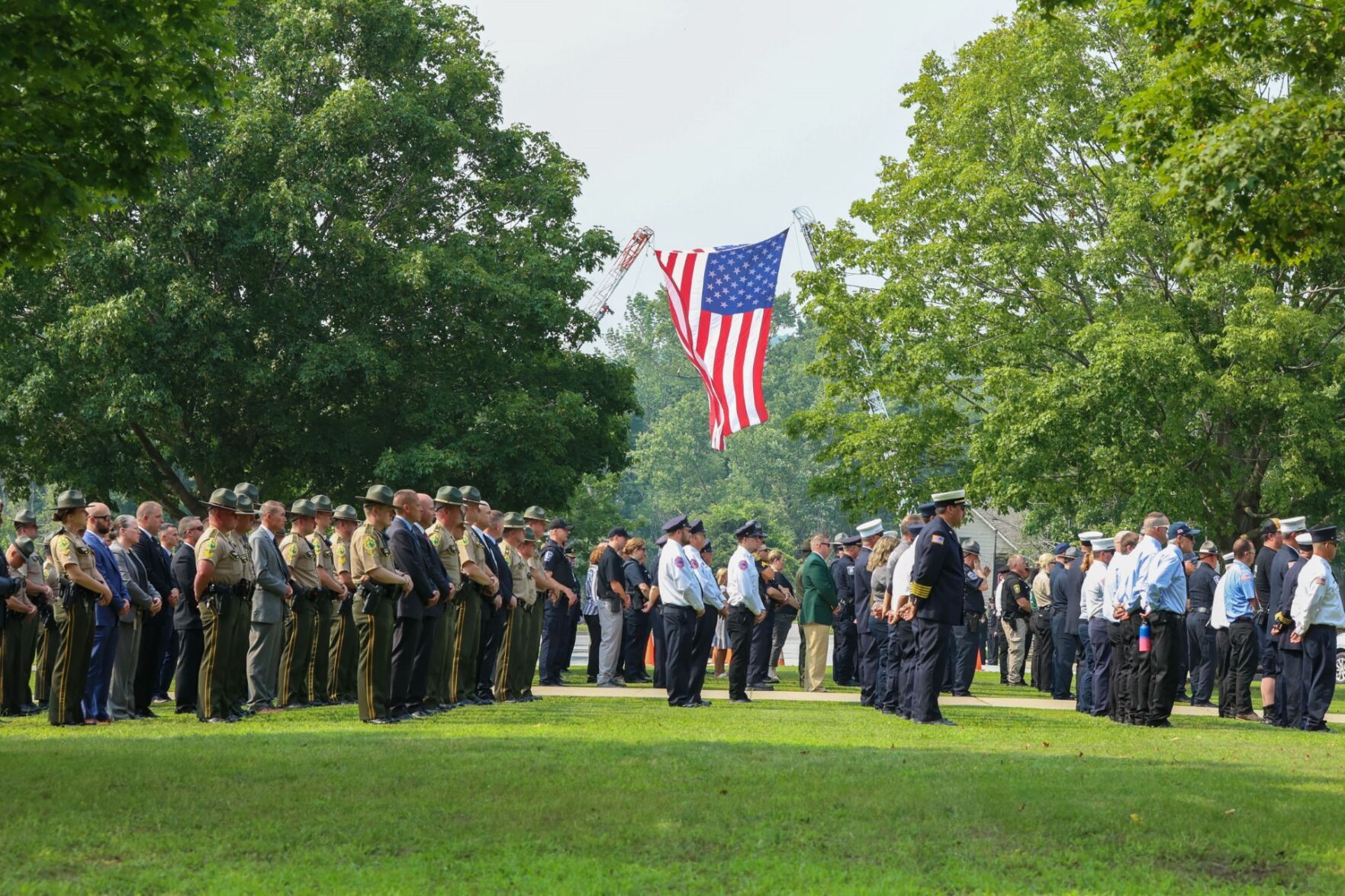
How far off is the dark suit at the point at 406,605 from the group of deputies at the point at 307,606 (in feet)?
0.05

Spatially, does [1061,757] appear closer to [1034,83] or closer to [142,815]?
[142,815]

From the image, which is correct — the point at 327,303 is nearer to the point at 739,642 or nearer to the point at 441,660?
the point at 739,642

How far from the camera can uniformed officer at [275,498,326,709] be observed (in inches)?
603

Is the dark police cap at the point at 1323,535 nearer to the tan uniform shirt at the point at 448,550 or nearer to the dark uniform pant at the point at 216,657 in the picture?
the tan uniform shirt at the point at 448,550

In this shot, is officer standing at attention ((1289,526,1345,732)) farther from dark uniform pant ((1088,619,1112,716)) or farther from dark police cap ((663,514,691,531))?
dark police cap ((663,514,691,531))

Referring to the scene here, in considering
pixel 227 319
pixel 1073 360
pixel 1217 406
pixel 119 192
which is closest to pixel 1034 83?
pixel 1073 360

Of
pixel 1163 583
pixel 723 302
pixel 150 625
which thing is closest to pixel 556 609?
pixel 150 625

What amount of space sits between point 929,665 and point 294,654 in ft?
20.2

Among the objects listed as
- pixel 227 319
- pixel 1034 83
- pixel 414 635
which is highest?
pixel 1034 83

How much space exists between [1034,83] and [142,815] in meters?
27.6

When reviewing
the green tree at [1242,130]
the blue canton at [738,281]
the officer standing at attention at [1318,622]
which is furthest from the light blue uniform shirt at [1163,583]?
the blue canton at [738,281]

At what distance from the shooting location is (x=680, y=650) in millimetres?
16625

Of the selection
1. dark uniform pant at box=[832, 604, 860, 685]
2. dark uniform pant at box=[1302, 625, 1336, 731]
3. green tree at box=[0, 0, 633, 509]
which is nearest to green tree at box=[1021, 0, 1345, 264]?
dark uniform pant at box=[1302, 625, 1336, 731]

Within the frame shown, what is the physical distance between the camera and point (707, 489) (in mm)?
131625
